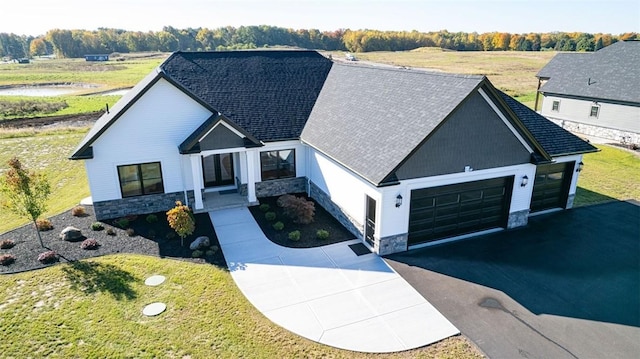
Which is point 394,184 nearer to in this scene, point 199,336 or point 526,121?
point 199,336

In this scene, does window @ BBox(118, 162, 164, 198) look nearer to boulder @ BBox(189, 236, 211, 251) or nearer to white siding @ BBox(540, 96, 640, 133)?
boulder @ BBox(189, 236, 211, 251)

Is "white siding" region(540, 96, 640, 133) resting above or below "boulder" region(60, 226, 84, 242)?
above

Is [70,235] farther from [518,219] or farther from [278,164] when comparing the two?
[518,219]

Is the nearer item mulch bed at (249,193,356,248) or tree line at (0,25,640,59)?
mulch bed at (249,193,356,248)

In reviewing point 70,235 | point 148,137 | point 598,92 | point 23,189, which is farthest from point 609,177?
point 23,189

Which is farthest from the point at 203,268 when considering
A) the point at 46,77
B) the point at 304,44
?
the point at 304,44

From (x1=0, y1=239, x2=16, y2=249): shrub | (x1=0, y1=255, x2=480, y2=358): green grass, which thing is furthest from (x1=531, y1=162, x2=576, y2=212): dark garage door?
(x1=0, y1=239, x2=16, y2=249): shrub

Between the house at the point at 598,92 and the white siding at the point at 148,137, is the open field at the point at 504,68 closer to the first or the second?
the house at the point at 598,92
